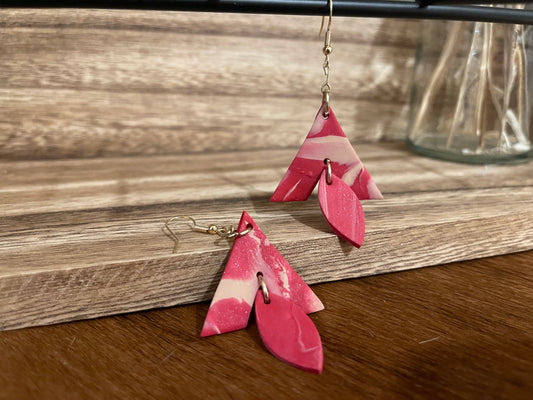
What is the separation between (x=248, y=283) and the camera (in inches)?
15.0

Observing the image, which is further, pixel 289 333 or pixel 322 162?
pixel 322 162

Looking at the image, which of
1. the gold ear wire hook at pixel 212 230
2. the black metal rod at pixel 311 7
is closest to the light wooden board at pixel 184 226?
the gold ear wire hook at pixel 212 230

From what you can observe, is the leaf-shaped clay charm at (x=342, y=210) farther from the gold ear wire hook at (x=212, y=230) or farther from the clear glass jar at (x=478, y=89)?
the clear glass jar at (x=478, y=89)

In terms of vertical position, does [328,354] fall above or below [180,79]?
below

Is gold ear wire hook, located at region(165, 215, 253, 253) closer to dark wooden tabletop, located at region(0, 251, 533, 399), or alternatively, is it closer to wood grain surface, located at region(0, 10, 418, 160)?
dark wooden tabletop, located at region(0, 251, 533, 399)

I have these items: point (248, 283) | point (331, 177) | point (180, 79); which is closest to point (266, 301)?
point (248, 283)

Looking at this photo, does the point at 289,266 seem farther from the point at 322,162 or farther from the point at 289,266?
the point at 322,162

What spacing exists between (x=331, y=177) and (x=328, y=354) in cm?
16

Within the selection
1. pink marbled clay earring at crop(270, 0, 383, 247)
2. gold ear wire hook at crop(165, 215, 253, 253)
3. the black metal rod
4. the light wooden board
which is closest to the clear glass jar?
the light wooden board

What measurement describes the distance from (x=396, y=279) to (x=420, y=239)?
0.04m

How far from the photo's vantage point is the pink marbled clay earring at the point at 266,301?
35cm

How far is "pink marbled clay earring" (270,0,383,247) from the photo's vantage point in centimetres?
43

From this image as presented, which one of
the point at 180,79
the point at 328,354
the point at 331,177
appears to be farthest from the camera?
the point at 180,79

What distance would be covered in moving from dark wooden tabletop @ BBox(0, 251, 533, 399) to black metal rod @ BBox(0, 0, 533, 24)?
235mm
